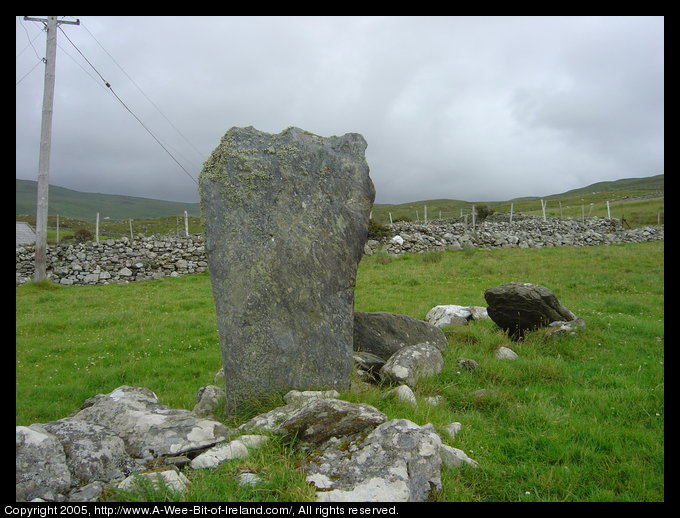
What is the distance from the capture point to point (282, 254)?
6535 mm

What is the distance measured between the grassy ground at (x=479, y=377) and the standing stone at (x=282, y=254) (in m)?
0.75

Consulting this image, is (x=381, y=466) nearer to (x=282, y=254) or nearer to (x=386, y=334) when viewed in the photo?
(x=282, y=254)

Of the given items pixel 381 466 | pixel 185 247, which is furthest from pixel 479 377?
pixel 185 247

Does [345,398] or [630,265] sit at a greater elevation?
[630,265]

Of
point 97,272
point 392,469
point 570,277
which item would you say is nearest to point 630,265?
point 570,277

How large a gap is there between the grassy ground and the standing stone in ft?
2.46

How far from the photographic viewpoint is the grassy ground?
4.45m

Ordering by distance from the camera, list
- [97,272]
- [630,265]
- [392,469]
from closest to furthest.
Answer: [392,469] < [630,265] < [97,272]

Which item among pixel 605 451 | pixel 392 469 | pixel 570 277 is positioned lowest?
pixel 605 451

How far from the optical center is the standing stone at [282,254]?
634cm

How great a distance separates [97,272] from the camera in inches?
926

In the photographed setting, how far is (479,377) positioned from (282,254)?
3971 millimetres
